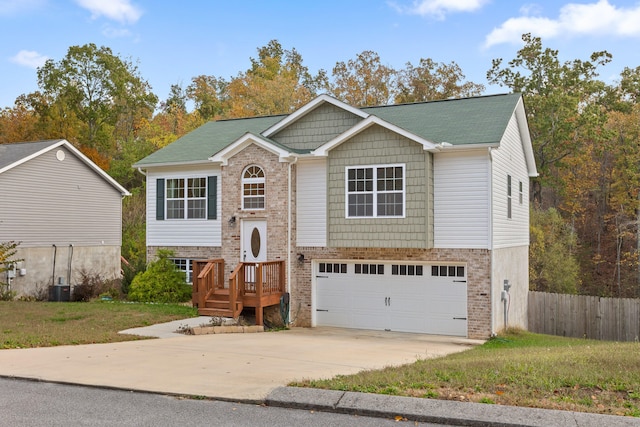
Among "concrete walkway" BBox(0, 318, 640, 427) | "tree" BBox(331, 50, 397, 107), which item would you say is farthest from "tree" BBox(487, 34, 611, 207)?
"concrete walkway" BBox(0, 318, 640, 427)

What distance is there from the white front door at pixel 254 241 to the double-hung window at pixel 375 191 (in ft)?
9.57

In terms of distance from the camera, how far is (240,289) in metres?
16.8

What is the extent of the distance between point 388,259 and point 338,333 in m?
2.54

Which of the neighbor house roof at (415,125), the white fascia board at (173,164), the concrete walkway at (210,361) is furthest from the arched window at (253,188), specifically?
the concrete walkway at (210,361)

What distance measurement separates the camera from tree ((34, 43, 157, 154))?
45062 millimetres

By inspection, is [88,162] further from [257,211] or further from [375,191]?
[375,191]

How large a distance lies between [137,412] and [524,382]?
15.4 feet

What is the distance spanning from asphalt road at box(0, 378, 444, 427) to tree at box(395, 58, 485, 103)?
115ft

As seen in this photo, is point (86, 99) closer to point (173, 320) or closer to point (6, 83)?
point (6, 83)

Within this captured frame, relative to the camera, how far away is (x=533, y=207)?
35594 mm

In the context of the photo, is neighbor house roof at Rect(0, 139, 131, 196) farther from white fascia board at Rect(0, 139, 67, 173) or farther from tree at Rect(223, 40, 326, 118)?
tree at Rect(223, 40, 326, 118)

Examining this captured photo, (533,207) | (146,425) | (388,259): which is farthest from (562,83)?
(146,425)

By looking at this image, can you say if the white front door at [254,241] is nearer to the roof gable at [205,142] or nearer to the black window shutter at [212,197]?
the black window shutter at [212,197]

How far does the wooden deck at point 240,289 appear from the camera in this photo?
54.1 feet
